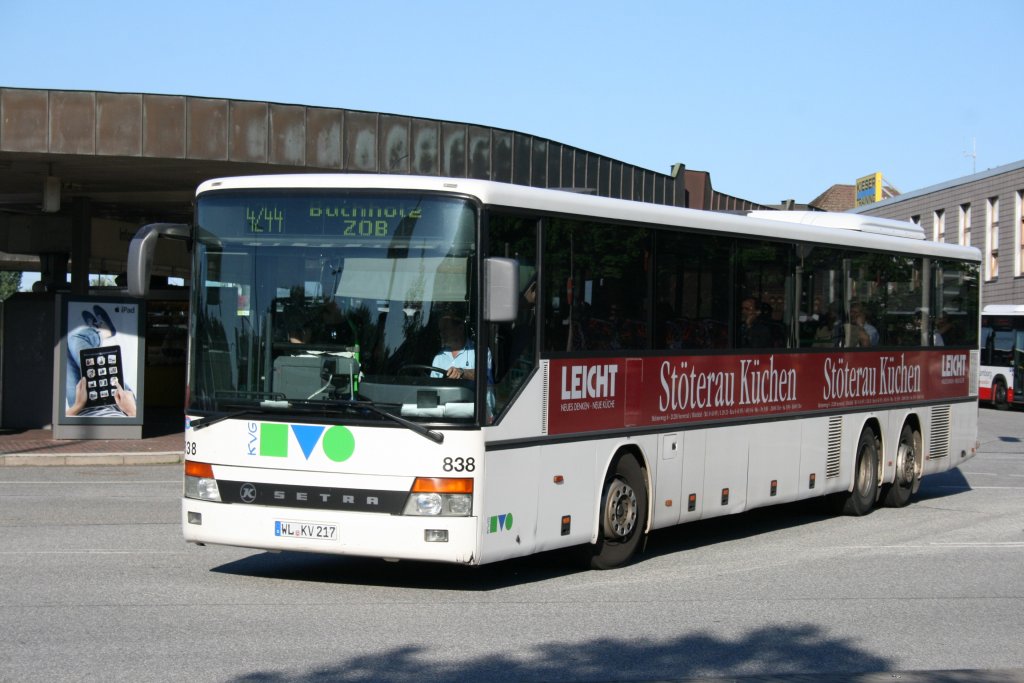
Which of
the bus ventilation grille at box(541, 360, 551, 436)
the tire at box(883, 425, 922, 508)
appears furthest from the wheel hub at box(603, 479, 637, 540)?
the tire at box(883, 425, 922, 508)

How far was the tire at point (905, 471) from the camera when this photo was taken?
16.0 meters

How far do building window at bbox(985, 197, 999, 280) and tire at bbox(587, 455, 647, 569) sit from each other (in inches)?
1845

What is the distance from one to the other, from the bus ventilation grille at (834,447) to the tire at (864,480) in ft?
1.85

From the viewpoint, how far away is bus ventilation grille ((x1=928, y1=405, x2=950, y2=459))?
55.0 ft

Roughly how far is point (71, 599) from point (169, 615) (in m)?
0.88

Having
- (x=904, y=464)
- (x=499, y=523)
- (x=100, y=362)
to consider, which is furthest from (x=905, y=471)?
(x=100, y=362)

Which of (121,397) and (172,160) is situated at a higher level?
(172,160)

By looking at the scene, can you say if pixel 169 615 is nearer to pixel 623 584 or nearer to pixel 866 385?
pixel 623 584

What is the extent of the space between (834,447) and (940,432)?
10.6 ft

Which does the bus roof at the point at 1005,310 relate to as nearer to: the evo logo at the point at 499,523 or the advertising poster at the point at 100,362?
the advertising poster at the point at 100,362

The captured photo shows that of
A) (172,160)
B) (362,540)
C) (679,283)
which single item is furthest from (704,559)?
(172,160)

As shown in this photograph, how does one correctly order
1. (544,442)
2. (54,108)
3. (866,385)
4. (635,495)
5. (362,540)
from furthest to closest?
(54,108) < (866,385) < (635,495) < (544,442) < (362,540)

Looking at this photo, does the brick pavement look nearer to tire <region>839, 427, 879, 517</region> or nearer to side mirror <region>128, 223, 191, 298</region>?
tire <region>839, 427, 879, 517</region>

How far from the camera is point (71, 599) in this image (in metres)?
8.77
